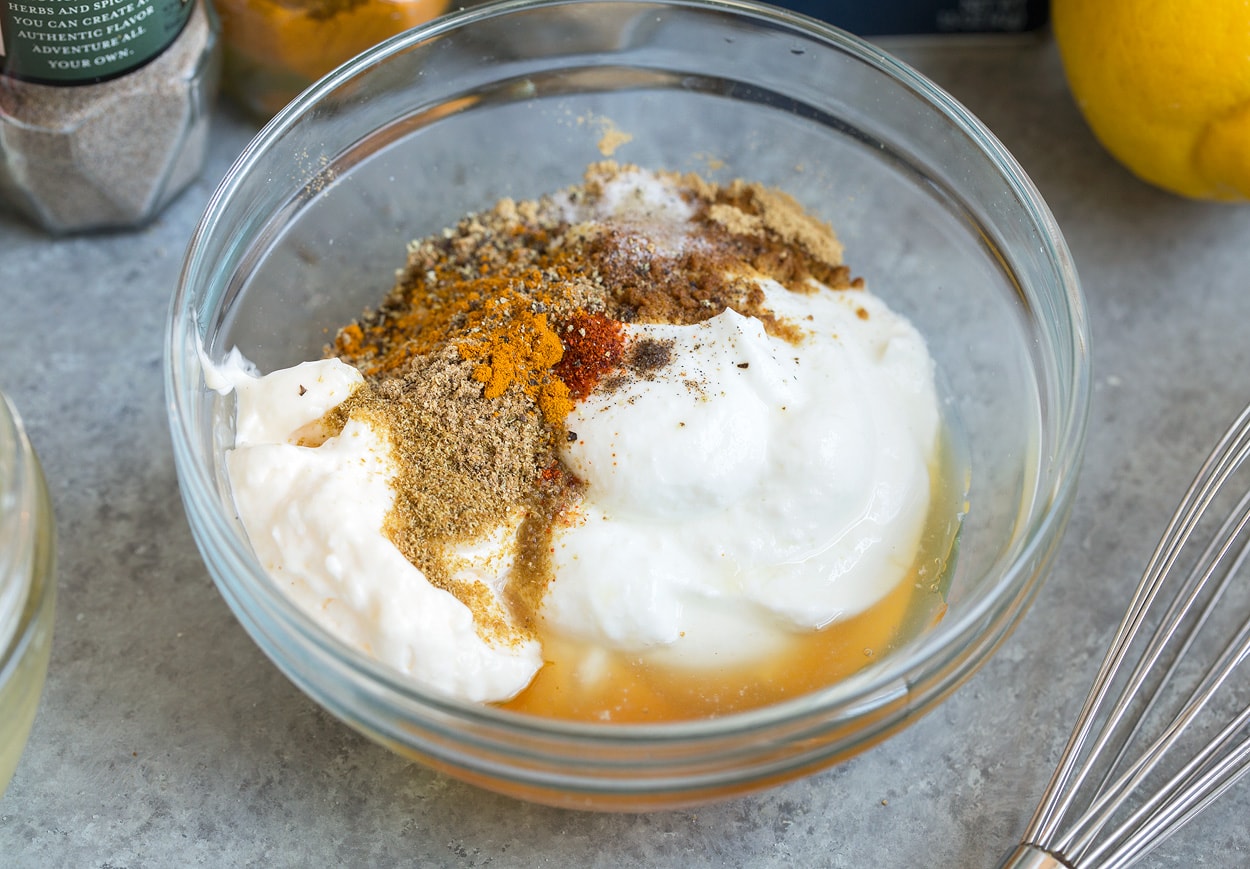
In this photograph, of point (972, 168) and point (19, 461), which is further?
point (972, 168)

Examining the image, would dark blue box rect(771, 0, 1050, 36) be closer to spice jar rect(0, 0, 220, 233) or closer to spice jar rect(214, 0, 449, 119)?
spice jar rect(214, 0, 449, 119)

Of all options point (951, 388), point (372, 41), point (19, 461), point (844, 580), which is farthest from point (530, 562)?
point (372, 41)

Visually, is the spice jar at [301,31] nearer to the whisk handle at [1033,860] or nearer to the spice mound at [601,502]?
the spice mound at [601,502]

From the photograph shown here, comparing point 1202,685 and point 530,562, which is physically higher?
point 530,562

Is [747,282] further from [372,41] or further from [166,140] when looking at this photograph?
[166,140]

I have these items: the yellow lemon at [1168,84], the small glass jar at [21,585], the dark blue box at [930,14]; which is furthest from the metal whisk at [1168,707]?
the small glass jar at [21,585]

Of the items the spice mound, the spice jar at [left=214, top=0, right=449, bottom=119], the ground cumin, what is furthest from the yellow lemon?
the spice jar at [left=214, top=0, right=449, bottom=119]

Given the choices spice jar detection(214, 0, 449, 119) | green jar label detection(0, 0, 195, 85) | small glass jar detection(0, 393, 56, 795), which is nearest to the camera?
small glass jar detection(0, 393, 56, 795)
